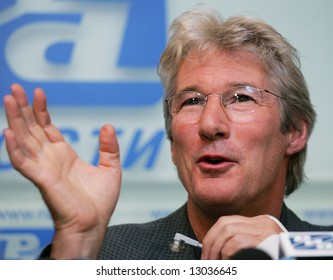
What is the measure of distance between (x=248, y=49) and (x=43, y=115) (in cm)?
69

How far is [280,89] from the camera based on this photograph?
172 centimetres

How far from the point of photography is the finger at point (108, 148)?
1288 millimetres

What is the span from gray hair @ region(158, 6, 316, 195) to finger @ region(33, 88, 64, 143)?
0.57 m

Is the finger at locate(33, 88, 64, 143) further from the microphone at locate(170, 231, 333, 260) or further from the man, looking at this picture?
the microphone at locate(170, 231, 333, 260)

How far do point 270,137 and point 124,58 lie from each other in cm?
72

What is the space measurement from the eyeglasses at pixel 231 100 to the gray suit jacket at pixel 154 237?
0.32 metres

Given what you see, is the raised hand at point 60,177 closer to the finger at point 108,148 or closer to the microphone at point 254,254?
the finger at point 108,148

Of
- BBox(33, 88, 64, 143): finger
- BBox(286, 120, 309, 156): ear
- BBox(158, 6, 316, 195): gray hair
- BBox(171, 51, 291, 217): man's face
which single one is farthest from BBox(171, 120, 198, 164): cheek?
BBox(33, 88, 64, 143): finger

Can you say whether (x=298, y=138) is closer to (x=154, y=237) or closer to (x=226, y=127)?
(x=226, y=127)

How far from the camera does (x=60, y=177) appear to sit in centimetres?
125

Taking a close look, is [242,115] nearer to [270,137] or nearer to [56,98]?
[270,137]

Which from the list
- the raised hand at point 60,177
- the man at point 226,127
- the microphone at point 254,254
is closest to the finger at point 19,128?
the raised hand at point 60,177

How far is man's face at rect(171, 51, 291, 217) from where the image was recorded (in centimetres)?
159

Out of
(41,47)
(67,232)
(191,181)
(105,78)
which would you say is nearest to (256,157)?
(191,181)
